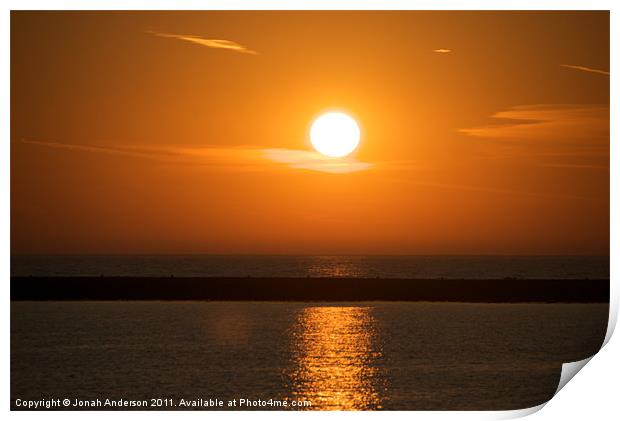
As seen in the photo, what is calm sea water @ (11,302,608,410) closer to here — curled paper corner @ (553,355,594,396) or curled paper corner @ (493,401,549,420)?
curled paper corner @ (493,401,549,420)

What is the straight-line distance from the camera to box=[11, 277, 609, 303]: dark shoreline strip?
22.0m

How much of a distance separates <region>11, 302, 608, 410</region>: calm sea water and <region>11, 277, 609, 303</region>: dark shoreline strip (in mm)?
471

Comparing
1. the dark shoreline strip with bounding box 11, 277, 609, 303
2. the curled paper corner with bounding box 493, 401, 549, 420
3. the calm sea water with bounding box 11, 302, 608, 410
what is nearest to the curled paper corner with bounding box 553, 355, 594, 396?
the curled paper corner with bounding box 493, 401, 549, 420

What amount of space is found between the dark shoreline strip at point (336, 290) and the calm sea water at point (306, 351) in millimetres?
471

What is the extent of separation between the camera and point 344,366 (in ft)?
41.8

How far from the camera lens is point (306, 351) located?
14.5 metres

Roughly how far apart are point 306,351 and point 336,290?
334 inches

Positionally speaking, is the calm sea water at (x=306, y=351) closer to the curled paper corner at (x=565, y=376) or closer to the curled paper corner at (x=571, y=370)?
the curled paper corner at (x=565, y=376)
